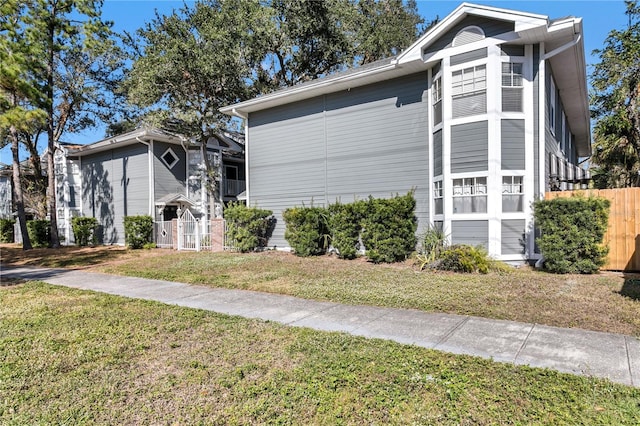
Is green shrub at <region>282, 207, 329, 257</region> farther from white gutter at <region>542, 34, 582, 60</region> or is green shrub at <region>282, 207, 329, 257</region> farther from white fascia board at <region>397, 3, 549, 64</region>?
white gutter at <region>542, 34, 582, 60</region>

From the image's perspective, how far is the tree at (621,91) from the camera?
15859 mm

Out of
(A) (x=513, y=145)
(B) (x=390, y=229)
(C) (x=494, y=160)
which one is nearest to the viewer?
(C) (x=494, y=160)

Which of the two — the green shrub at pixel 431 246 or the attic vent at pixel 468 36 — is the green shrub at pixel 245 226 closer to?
the green shrub at pixel 431 246

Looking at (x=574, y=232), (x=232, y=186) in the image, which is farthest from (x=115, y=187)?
(x=574, y=232)

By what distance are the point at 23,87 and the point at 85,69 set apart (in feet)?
44.5

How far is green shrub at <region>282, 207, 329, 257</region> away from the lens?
483 inches

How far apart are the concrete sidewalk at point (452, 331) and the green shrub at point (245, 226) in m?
6.41

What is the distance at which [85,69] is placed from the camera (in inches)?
831

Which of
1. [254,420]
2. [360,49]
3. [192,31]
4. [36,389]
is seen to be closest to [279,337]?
[254,420]

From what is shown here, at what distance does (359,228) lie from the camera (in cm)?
1156

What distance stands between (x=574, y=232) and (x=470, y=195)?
2650 mm

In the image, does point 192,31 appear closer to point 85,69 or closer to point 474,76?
point 85,69

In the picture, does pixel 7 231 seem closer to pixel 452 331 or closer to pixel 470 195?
pixel 470 195

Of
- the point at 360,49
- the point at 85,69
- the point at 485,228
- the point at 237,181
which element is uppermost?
the point at 360,49
